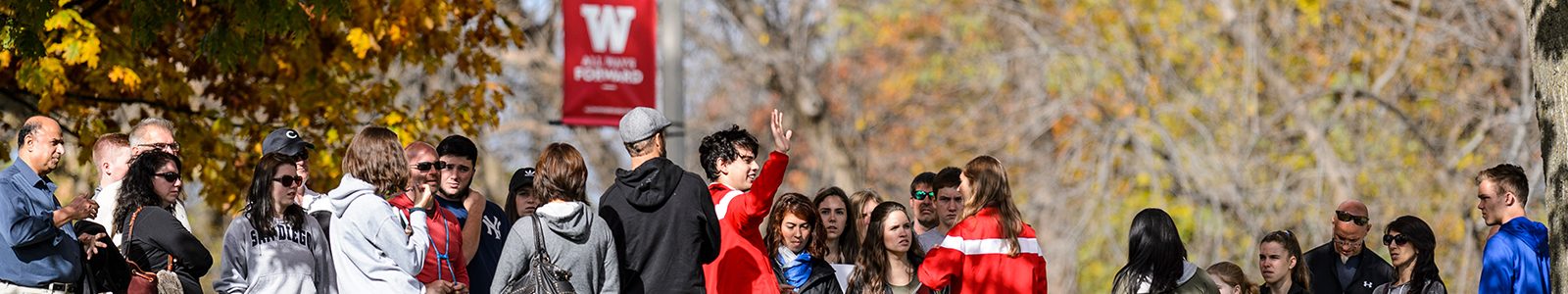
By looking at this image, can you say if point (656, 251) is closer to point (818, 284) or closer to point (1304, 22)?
point (818, 284)

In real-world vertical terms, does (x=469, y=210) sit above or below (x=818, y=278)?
above

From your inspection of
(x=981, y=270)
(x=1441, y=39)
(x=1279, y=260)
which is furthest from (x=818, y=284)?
(x=1441, y=39)

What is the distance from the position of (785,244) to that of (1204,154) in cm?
1079

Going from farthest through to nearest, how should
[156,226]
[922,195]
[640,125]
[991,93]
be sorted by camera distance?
[991,93] → [922,195] → [156,226] → [640,125]

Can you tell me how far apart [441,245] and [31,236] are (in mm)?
1482

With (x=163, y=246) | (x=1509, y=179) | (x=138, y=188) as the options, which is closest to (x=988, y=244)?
(x=1509, y=179)

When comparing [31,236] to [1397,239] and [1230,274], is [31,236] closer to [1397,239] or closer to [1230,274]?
[1230,274]

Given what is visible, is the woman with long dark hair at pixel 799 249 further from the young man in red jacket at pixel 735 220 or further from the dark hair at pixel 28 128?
the dark hair at pixel 28 128

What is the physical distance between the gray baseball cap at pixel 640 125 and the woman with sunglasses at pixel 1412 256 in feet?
11.7

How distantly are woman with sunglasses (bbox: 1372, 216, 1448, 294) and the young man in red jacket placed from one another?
9.82 ft

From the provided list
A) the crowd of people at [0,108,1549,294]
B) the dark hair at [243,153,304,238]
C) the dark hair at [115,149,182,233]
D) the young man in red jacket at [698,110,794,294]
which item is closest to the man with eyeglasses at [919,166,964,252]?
the crowd of people at [0,108,1549,294]

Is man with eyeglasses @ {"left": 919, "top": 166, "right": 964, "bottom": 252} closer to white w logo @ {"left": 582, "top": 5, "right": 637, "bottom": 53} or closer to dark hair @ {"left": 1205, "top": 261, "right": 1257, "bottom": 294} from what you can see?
dark hair @ {"left": 1205, "top": 261, "right": 1257, "bottom": 294}

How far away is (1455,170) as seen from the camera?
17.7m

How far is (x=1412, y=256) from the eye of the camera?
31.1 ft
